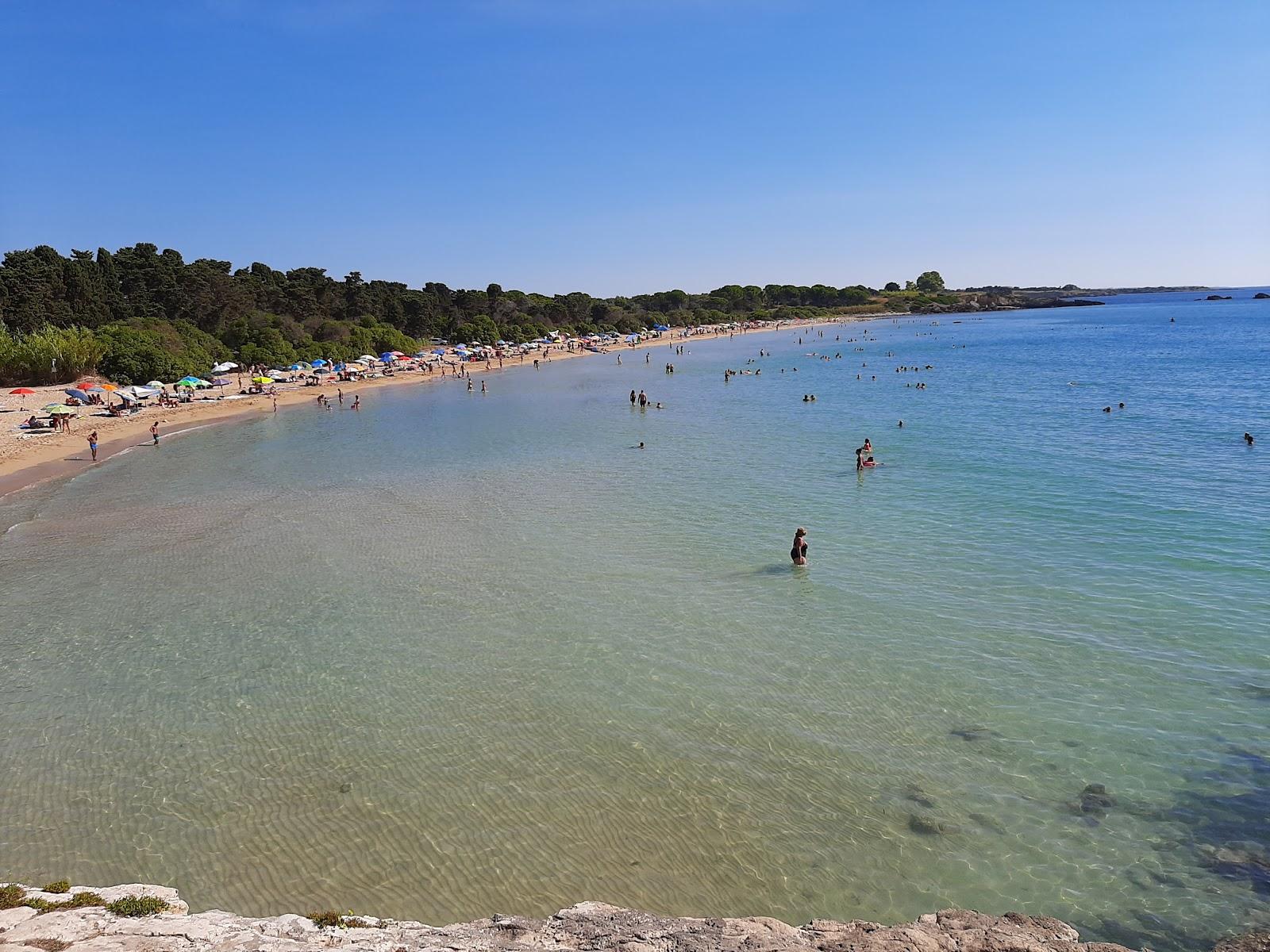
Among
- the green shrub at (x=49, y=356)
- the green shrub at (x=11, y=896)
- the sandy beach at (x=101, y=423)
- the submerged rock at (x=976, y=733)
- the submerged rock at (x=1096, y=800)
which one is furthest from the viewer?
the green shrub at (x=49, y=356)

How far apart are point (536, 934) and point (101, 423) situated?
50096 millimetres

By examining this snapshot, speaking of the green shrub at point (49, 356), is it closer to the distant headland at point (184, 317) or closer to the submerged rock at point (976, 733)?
the distant headland at point (184, 317)

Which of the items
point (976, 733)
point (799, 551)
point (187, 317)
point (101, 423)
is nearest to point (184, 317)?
point (187, 317)

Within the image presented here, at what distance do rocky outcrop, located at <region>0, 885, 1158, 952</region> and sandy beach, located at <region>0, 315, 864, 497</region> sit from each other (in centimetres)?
3042

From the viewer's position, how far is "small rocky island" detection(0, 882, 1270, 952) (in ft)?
22.3

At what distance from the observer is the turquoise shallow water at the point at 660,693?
9.25 meters

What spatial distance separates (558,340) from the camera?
124812 mm

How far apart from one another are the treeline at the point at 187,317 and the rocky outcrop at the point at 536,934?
5871 cm

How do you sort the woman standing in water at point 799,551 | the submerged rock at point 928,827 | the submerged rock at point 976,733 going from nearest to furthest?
the submerged rock at point 928,827 < the submerged rock at point 976,733 < the woman standing in water at point 799,551

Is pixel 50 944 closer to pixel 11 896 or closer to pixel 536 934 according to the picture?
pixel 11 896

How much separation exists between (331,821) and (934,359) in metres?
90.7

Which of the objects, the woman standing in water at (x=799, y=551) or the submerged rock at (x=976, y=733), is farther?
the woman standing in water at (x=799, y=551)

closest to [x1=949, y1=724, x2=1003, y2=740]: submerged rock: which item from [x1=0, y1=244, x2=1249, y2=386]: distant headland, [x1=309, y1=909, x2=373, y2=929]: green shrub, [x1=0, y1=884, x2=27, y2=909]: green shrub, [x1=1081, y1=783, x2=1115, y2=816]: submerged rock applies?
[x1=1081, y1=783, x2=1115, y2=816]: submerged rock

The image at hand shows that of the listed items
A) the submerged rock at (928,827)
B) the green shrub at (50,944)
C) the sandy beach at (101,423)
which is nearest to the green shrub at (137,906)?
the green shrub at (50,944)
